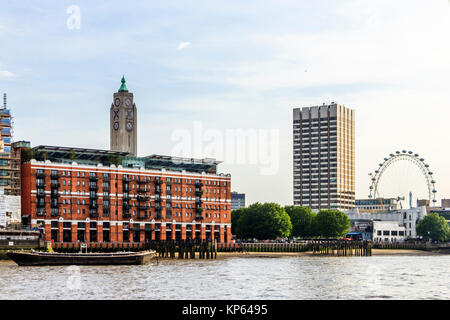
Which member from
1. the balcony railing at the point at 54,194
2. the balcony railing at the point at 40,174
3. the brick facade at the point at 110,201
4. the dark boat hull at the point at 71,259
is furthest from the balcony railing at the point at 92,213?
the dark boat hull at the point at 71,259

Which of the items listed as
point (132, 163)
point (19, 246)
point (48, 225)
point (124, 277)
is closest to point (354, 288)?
point (124, 277)

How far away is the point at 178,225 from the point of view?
195000 mm

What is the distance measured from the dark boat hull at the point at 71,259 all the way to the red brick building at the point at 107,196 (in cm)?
5669

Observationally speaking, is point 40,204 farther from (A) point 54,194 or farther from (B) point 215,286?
(B) point 215,286

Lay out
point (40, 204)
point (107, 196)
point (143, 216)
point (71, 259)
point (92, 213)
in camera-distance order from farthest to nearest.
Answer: point (143, 216) < point (107, 196) < point (92, 213) < point (40, 204) < point (71, 259)

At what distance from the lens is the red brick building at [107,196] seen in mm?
168125

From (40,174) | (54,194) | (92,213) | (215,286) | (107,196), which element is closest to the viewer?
(215,286)

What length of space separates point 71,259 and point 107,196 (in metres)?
69.8

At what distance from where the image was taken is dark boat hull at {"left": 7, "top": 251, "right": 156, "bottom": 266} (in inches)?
4232

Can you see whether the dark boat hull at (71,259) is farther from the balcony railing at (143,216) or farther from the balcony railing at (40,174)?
the balcony railing at (143,216)

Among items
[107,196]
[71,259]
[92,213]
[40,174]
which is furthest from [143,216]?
[71,259]

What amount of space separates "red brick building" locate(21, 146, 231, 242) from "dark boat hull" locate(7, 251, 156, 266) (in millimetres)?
56694

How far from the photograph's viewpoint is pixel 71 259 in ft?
361
